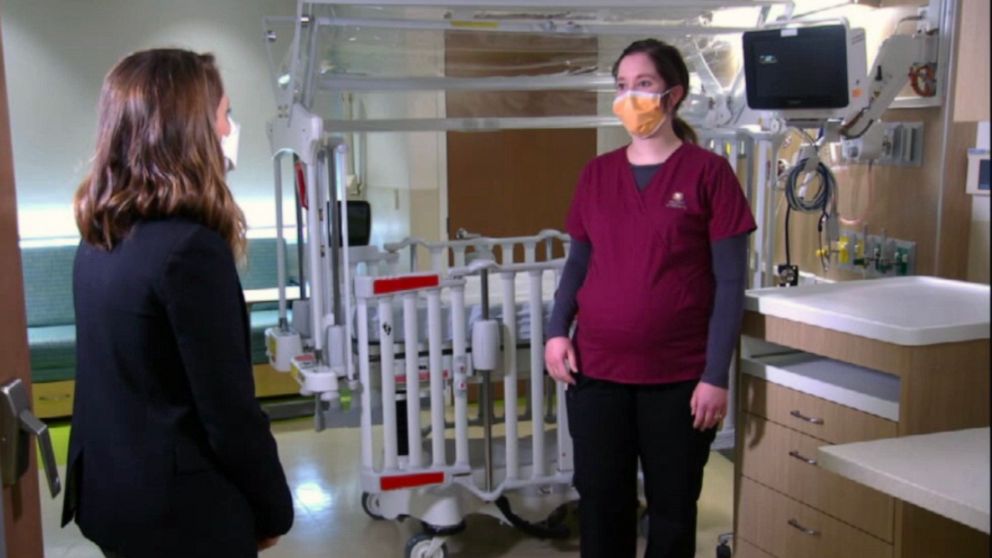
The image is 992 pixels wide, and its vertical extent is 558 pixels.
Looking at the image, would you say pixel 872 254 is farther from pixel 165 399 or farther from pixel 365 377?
pixel 165 399

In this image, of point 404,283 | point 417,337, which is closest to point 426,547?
point 417,337

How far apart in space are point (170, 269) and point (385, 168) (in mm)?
4193

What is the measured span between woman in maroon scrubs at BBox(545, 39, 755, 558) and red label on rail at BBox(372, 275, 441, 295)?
591 millimetres

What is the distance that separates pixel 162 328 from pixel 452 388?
66.6 inches

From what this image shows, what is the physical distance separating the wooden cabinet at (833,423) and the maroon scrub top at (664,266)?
255 millimetres

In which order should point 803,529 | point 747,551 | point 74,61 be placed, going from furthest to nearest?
point 74,61, point 747,551, point 803,529

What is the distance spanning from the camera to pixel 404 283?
2625 mm

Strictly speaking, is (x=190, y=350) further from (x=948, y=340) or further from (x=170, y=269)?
(x=948, y=340)

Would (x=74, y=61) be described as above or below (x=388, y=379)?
above

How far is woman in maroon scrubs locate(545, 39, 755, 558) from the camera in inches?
78.9

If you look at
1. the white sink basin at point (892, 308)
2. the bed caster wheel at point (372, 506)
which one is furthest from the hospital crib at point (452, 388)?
the white sink basin at point (892, 308)

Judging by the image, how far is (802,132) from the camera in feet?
9.64

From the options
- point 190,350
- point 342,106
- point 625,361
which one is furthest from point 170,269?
point 342,106

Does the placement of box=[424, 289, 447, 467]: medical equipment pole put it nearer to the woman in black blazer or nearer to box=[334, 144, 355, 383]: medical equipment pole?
box=[334, 144, 355, 383]: medical equipment pole
